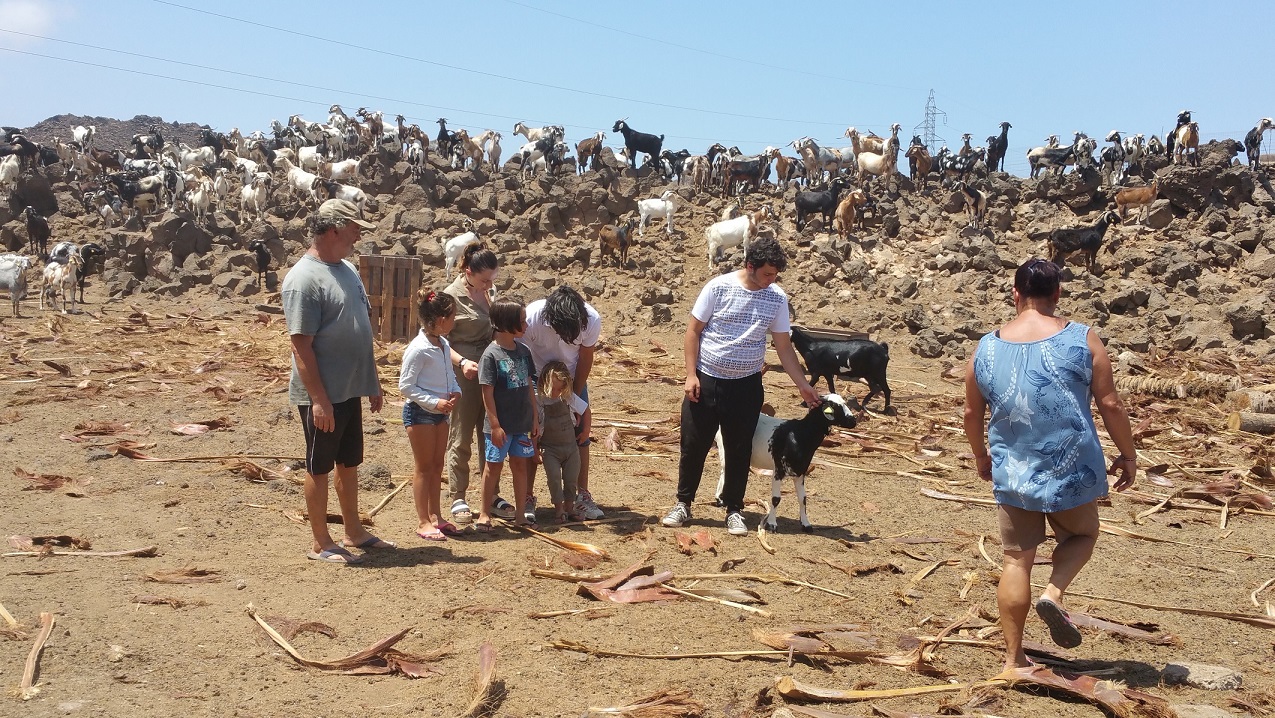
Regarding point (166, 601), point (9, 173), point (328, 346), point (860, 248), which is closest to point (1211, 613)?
point (328, 346)

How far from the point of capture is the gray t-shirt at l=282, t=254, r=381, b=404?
17.4 feet

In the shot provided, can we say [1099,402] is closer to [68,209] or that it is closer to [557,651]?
[557,651]

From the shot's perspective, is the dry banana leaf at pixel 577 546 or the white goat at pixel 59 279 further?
the white goat at pixel 59 279

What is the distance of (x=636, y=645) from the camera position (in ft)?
15.8

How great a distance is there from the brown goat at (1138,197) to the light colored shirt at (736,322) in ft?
66.9

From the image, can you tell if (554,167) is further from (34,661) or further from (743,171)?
(34,661)

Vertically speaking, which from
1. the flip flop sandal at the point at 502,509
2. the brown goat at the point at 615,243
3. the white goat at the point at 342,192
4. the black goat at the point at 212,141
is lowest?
the flip flop sandal at the point at 502,509

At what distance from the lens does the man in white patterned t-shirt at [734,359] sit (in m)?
6.39

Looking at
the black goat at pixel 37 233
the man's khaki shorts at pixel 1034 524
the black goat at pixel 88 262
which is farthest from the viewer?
the black goat at pixel 37 233

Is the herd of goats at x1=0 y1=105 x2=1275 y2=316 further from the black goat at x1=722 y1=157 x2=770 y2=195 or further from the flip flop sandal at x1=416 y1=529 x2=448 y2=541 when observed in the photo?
the flip flop sandal at x1=416 y1=529 x2=448 y2=541

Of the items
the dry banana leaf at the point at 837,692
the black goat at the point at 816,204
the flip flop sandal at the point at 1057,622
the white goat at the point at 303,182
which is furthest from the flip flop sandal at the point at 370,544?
the white goat at the point at 303,182

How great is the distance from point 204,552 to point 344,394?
5.36ft

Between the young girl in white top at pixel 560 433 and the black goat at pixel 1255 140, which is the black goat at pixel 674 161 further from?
the young girl in white top at pixel 560 433

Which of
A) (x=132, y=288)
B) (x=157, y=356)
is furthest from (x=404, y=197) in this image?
(x=157, y=356)
